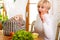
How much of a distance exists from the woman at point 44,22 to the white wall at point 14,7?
0.19m

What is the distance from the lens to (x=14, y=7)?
1.71 m

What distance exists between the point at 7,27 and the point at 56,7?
2.08 ft

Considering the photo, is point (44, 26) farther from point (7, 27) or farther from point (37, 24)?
point (7, 27)

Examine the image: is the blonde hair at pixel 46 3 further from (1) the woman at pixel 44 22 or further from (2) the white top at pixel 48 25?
(2) the white top at pixel 48 25

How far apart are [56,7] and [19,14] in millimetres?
450

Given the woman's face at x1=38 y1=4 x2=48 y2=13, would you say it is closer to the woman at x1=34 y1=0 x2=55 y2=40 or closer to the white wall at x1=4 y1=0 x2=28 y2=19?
the woman at x1=34 y1=0 x2=55 y2=40

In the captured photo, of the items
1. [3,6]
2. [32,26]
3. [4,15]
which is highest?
[3,6]

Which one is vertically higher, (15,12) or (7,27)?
(15,12)

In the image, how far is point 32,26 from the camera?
5.82ft

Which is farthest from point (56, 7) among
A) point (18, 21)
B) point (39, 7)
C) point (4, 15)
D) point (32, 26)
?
point (4, 15)

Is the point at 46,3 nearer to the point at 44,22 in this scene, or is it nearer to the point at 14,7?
the point at 44,22

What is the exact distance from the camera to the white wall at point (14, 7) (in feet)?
5.60

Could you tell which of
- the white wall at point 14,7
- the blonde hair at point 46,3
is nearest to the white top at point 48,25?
the blonde hair at point 46,3

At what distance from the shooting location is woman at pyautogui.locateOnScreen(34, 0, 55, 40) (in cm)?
174
